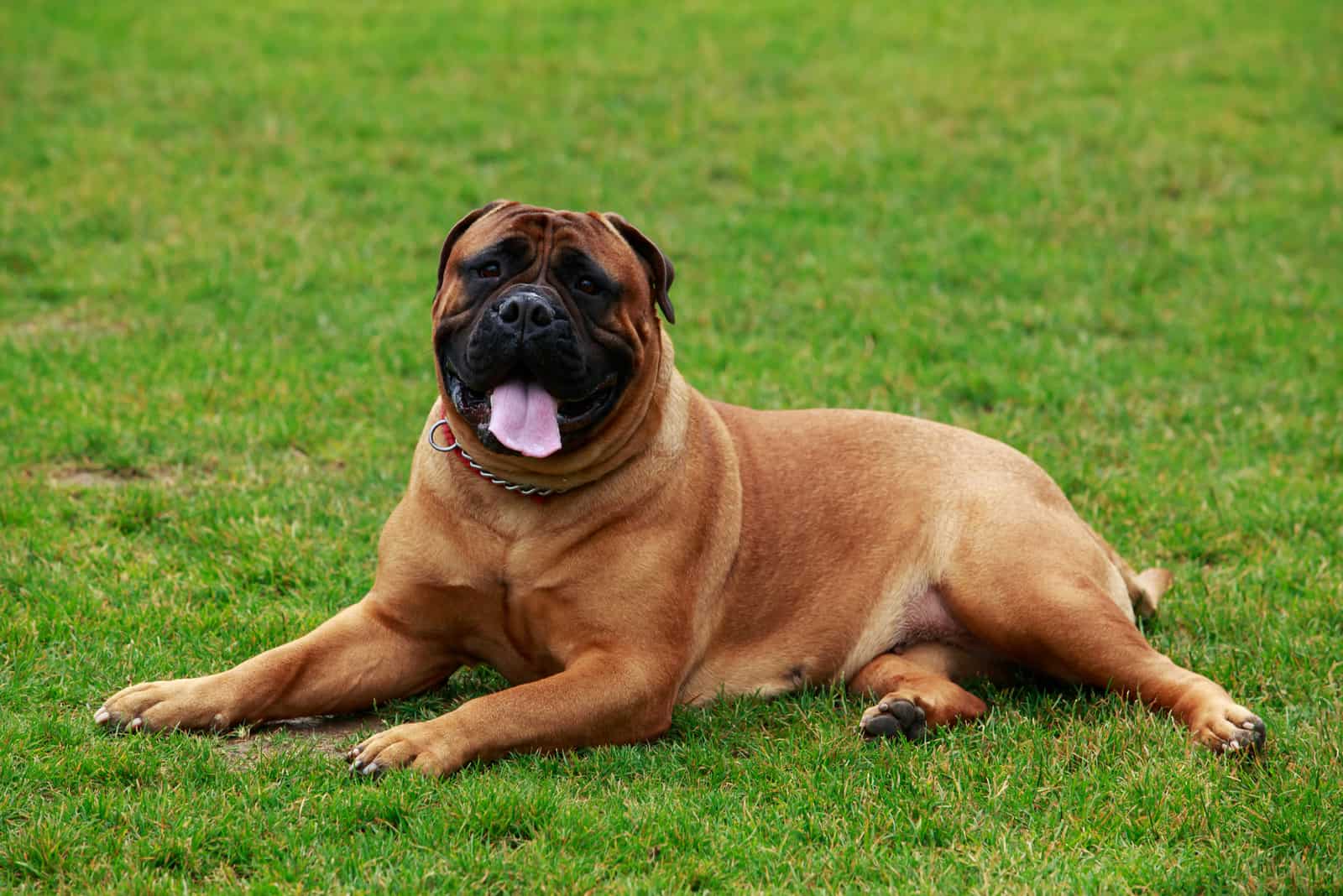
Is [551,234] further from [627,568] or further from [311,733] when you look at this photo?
[311,733]

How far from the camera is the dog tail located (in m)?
5.38

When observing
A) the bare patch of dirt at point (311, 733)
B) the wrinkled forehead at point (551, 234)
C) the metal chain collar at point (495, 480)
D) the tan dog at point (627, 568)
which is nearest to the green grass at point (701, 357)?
the bare patch of dirt at point (311, 733)

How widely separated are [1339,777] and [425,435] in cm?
288

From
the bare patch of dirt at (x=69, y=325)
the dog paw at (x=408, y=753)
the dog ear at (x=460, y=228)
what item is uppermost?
the dog ear at (x=460, y=228)

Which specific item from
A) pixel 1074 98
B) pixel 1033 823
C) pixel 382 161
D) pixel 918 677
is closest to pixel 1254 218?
pixel 1074 98

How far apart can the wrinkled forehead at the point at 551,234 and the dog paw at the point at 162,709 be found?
5.02ft

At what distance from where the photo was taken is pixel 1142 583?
553 centimetres

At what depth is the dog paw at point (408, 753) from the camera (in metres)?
4.08

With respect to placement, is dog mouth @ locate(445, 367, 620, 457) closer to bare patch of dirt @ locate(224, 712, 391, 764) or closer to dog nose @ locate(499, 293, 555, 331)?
dog nose @ locate(499, 293, 555, 331)

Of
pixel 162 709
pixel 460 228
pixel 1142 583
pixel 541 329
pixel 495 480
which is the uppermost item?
pixel 460 228

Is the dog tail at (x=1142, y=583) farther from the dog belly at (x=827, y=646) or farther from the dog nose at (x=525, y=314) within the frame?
the dog nose at (x=525, y=314)

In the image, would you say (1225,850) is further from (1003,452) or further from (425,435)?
(425,435)

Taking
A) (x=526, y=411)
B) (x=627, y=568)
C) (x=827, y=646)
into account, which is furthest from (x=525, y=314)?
Answer: (x=827, y=646)

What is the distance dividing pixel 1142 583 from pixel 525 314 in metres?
2.58
